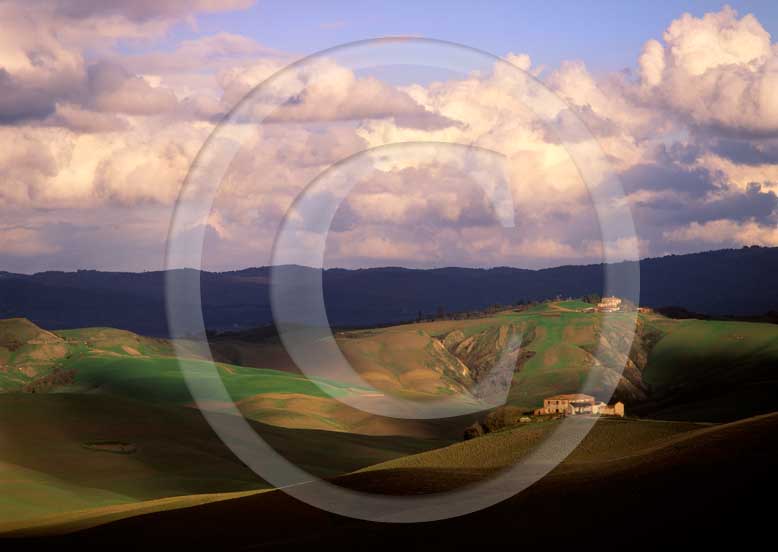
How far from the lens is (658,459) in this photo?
177 feet

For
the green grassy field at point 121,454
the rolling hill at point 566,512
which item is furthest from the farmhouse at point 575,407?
the rolling hill at point 566,512

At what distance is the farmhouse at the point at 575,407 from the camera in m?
117

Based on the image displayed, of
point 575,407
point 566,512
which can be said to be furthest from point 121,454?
point 566,512

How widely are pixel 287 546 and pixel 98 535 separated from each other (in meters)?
15.1

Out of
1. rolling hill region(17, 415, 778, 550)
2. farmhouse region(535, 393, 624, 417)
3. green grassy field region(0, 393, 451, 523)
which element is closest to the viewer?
rolling hill region(17, 415, 778, 550)

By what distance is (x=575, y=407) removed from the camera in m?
130

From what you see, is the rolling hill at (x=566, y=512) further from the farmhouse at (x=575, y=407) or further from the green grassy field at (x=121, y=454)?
the farmhouse at (x=575, y=407)

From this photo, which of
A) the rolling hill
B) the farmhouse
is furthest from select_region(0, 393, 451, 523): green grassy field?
the rolling hill

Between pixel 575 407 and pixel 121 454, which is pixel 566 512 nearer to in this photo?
pixel 121 454

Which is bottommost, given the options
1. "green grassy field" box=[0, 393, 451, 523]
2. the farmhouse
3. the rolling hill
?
"green grassy field" box=[0, 393, 451, 523]

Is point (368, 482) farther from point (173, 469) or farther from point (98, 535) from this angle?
point (173, 469)

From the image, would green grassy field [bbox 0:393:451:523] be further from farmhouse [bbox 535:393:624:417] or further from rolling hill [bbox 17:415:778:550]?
rolling hill [bbox 17:415:778:550]

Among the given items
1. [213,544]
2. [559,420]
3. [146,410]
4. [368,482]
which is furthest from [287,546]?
[146,410]

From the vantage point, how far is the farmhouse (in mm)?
117000
